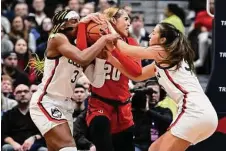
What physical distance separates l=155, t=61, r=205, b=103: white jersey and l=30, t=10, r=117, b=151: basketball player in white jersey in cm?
68

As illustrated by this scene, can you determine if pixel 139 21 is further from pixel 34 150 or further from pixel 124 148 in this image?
pixel 124 148

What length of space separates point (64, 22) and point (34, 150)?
304 cm

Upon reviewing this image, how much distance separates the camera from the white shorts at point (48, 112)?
342 inches

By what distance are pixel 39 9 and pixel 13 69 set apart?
8.49 feet

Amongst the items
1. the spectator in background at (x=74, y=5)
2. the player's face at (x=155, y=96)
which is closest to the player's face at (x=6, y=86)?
the player's face at (x=155, y=96)

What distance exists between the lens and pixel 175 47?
866 centimetres

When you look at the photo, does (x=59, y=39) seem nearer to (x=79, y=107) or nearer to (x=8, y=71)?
(x=79, y=107)

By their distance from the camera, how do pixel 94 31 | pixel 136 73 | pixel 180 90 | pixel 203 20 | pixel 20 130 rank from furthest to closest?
pixel 203 20 < pixel 20 130 < pixel 136 73 < pixel 94 31 < pixel 180 90

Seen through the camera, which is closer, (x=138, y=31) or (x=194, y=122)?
(x=194, y=122)

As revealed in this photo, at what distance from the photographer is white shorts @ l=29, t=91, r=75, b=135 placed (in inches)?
342

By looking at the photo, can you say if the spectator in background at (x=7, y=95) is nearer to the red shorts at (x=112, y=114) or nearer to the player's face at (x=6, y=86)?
the player's face at (x=6, y=86)

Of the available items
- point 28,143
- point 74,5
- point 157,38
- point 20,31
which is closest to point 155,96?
point 28,143

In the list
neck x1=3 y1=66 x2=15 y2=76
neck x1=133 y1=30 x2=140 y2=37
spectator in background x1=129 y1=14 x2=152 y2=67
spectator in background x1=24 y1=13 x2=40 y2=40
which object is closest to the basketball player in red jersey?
neck x1=3 y1=66 x2=15 y2=76

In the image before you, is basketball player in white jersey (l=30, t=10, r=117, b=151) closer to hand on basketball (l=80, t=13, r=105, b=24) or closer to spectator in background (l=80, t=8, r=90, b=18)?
hand on basketball (l=80, t=13, r=105, b=24)
